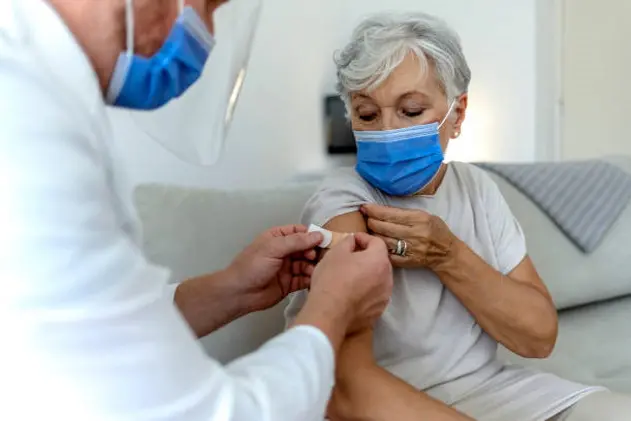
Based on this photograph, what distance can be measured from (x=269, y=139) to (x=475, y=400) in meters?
1.19

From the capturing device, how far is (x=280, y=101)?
7.46 ft

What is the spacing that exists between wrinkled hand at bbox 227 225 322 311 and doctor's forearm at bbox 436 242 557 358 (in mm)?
272

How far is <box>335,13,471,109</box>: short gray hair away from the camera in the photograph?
1.33 metres

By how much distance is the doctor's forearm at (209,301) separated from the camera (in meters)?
1.19

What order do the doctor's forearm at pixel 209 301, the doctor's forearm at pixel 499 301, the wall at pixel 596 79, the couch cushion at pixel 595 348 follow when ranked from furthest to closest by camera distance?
1. the wall at pixel 596 79
2. the couch cushion at pixel 595 348
3. the doctor's forearm at pixel 499 301
4. the doctor's forearm at pixel 209 301

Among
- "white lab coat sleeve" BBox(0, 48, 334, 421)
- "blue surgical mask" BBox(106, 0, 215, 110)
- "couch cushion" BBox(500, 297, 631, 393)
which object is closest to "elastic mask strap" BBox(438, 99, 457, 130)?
"blue surgical mask" BBox(106, 0, 215, 110)

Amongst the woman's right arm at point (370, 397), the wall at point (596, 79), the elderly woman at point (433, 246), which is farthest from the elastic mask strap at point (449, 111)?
the wall at point (596, 79)

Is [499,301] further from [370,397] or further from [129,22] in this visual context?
[129,22]

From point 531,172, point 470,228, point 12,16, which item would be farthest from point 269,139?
point 12,16

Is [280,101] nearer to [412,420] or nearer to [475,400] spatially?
[475,400]

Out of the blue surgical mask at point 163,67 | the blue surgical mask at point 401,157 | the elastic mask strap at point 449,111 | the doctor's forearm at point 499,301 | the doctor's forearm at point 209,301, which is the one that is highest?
the blue surgical mask at point 163,67

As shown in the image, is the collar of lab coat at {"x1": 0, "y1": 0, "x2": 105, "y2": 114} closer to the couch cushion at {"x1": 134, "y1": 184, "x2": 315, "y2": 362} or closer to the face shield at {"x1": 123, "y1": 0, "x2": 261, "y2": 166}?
the face shield at {"x1": 123, "y1": 0, "x2": 261, "y2": 166}

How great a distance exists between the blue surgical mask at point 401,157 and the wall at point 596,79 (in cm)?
178

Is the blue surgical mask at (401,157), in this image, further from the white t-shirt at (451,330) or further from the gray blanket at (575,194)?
the gray blanket at (575,194)
